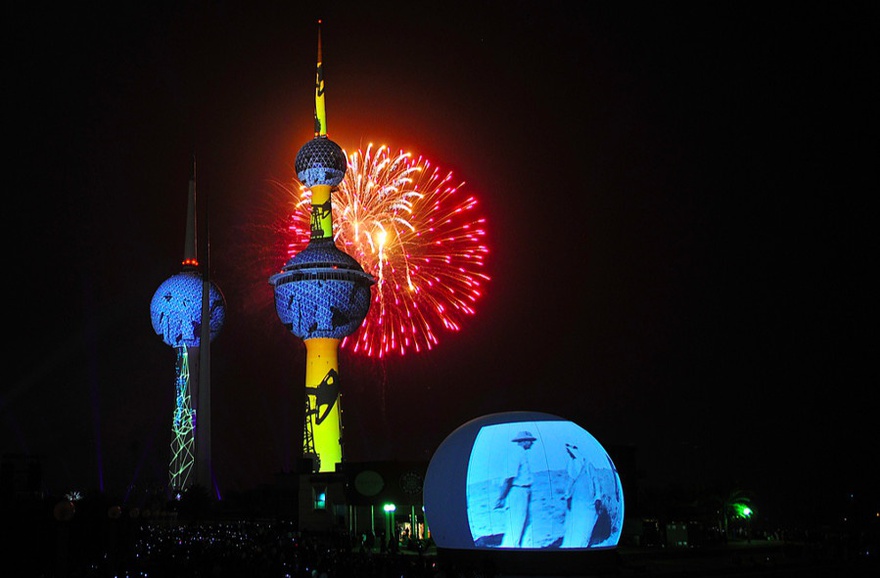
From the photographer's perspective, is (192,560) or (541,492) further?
(541,492)

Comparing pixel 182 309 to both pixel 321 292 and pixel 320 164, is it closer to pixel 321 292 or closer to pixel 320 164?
pixel 321 292

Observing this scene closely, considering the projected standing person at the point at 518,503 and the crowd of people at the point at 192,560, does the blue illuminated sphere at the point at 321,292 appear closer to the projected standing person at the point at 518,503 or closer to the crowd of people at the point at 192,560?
the crowd of people at the point at 192,560

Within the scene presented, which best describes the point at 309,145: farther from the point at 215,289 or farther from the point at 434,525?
the point at 434,525

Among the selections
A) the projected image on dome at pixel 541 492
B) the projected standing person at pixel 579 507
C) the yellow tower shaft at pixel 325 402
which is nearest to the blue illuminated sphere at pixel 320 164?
the yellow tower shaft at pixel 325 402

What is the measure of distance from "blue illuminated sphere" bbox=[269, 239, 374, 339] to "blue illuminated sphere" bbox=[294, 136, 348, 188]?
278 inches

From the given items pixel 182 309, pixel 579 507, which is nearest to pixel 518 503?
pixel 579 507

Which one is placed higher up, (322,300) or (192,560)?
(322,300)

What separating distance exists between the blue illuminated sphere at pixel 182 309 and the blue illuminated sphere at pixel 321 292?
17.5 m

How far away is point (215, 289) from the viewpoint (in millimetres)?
120312

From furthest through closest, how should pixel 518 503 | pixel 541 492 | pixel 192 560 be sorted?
pixel 518 503
pixel 541 492
pixel 192 560

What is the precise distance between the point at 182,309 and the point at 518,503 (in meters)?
84.4

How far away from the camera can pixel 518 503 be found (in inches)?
1651

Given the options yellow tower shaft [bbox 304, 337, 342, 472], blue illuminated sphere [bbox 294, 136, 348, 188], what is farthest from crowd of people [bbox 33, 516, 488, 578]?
blue illuminated sphere [bbox 294, 136, 348, 188]

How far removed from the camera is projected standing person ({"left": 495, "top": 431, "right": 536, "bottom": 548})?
1639 inches
